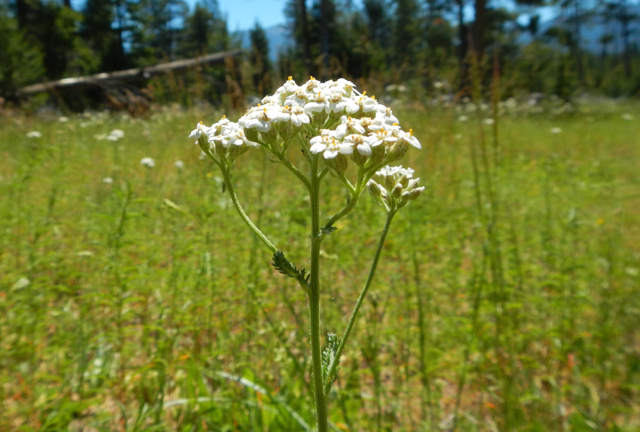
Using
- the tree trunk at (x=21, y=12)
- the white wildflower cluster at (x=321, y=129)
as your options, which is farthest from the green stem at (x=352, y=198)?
the tree trunk at (x=21, y=12)

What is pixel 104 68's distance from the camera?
19625 mm

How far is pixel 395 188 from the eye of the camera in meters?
1.05

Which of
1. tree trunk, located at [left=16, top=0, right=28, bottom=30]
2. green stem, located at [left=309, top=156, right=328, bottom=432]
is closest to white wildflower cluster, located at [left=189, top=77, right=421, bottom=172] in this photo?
green stem, located at [left=309, top=156, right=328, bottom=432]

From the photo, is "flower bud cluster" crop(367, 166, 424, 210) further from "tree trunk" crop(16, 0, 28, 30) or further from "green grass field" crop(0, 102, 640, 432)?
"tree trunk" crop(16, 0, 28, 30)

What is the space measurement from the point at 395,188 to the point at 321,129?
26 cm

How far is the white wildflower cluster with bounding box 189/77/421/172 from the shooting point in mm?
945

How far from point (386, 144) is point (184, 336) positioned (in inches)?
75.3

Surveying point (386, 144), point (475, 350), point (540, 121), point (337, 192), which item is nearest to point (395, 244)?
point (475, 350)

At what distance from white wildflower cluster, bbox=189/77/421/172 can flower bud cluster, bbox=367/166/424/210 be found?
94 mm

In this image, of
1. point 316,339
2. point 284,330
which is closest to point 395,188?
point 316,339

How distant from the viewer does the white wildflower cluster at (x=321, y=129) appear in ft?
3.10

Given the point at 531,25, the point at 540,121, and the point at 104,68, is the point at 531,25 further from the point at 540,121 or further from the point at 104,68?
the point at 104,68

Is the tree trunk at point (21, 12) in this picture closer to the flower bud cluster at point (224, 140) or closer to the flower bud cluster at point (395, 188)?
the flower bud cluster at point (224, 140)

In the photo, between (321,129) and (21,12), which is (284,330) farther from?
(21,12)
